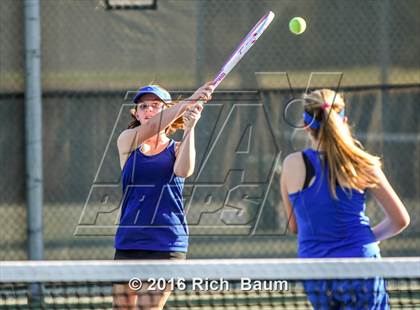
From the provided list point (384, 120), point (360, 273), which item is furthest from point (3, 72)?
point (360, 273)

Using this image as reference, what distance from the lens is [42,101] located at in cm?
652

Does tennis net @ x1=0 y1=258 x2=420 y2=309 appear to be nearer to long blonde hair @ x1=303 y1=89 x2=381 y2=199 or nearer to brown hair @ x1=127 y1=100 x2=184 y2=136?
long blonde hair @ x1=303 y1=89 x2=381 y2=199

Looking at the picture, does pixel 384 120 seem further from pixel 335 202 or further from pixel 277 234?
pixel 335 202

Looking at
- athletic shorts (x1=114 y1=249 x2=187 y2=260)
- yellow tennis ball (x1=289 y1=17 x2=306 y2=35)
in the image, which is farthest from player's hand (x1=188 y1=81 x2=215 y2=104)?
yellow tennis ball (x1=289 y1=17 x2=306 y2=35)

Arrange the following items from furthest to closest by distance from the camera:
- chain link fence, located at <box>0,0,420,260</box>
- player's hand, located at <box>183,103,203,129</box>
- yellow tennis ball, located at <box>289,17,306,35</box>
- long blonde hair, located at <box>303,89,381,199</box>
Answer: chain link fence, located at <box>0,0,420,260</box>
yellow tennis ball, located at <box>289,17,306,35</box>
player's hand, located at <box>183,103,203,129</box>
long blonde hair, located at <box>303,89,381,199</box>

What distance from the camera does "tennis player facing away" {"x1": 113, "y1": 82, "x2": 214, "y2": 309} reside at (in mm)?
4242

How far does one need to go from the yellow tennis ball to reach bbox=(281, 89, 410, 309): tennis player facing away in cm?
275

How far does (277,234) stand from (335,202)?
3.24 meters

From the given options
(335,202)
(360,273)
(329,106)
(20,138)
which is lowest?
(360,273)

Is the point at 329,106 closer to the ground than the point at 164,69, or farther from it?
closer to the ground

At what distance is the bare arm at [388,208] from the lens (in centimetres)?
336

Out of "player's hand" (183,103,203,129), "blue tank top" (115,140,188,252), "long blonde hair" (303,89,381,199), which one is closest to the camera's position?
"long blonde hair" (303,89,381,199)

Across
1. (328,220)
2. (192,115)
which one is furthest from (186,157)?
(328,220)

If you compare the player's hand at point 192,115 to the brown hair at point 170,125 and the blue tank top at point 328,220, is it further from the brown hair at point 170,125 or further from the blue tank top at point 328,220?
the blue tank top at point 328,220
